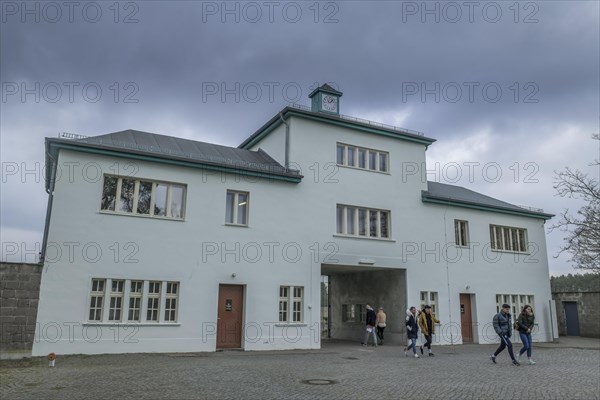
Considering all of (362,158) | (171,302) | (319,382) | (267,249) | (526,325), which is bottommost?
(319,382)

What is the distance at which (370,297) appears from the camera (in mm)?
24734

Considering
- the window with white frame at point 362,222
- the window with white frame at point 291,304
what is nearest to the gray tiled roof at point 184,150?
the window with white frame at point 362,222

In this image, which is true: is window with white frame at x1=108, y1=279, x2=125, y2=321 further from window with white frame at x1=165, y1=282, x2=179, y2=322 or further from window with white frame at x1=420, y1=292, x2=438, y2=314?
window with white frame at x1=420, y1=292, x2=438, y2=314

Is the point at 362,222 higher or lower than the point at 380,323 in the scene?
higher

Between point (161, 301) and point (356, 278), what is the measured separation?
1202 cm

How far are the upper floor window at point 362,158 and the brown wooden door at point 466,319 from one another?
7.78 metres

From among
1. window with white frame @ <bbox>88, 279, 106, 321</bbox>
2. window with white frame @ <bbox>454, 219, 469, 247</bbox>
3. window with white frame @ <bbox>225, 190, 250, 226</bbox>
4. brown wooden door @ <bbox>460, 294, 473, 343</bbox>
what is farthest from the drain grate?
window with white frame @ <bbox>454, 219, 469, 247</bbox>

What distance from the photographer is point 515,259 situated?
26.5 m

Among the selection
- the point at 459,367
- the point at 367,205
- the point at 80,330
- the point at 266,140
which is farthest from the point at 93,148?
the point at 459,367

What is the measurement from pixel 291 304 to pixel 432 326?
5.49 m

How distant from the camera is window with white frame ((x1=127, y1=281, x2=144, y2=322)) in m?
16.7

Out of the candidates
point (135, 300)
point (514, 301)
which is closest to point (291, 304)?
point (135, 300)

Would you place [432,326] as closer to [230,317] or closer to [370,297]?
[370,297]

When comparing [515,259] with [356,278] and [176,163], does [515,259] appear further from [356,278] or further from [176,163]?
[176,163]
